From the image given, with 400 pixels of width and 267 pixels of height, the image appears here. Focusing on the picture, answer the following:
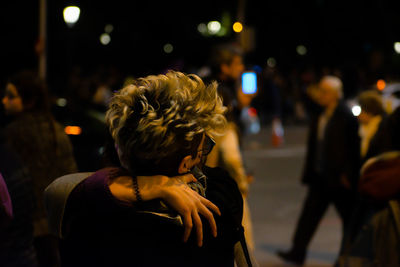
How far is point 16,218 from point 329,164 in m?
3.95

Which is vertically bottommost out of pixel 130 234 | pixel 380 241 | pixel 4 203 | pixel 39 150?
pixel 380 241

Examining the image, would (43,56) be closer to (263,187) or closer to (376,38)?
(263,187)

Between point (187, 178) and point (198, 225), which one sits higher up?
point (187, 178)

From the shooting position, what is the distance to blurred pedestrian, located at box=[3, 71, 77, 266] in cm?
457

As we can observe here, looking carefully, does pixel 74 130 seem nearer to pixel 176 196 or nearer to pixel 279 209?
pixel 279 209

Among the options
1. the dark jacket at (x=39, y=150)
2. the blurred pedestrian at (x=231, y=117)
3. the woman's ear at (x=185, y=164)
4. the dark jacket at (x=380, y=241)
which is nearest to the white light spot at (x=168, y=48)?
the blurred pedestrian at (x=231, y=117)

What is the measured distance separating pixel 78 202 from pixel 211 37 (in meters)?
32.4

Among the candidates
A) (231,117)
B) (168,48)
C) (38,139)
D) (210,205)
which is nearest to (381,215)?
(231,117)

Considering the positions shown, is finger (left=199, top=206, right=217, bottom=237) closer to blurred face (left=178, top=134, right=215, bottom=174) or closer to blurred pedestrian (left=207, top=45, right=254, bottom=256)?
blurred face (left=178, top=134, right=215, bottom=174)

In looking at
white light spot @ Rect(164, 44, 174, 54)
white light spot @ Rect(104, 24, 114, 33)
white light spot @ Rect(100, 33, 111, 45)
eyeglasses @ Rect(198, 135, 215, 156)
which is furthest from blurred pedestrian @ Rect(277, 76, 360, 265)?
white light spot @ Rect(164, 44, 174, 54)

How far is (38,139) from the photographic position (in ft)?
15.1

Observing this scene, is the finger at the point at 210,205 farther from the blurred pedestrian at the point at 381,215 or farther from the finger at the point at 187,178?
the blurred pedestrian at the point at 381,215

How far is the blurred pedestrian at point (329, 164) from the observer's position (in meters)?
6.67

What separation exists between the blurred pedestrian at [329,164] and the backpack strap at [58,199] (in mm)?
4649
